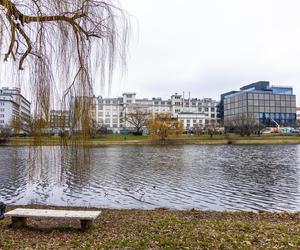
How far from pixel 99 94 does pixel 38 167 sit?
80.0 inches

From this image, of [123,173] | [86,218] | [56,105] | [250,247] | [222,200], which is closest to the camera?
[250,247]

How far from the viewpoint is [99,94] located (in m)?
6.37

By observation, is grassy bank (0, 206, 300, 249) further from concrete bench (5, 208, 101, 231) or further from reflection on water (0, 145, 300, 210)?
reflection on water (0, 145, 300, 210)

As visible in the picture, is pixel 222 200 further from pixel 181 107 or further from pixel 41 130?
pixel 181 107

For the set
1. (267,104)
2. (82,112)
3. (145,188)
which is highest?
(267,104)

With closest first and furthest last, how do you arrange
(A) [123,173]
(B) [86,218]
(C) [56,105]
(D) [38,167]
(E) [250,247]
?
(E) [250,247] → (B) [86,218] → (C) [56,105] → (D) [38,167] → (A) [123,173]

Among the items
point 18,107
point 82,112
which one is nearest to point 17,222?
point 18,107

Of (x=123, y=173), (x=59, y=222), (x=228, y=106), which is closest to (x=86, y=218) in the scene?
(x=59, y=222)

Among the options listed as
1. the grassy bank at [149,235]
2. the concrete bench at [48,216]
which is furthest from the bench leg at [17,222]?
the grassy bank at [149,235]

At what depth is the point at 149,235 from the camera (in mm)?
5438

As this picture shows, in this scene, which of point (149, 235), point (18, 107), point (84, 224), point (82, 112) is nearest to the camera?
point (149, 235)

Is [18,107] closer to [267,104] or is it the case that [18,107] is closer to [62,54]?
[62,54]

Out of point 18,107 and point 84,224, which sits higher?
point 18,107

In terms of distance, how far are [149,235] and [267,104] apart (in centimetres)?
11432
